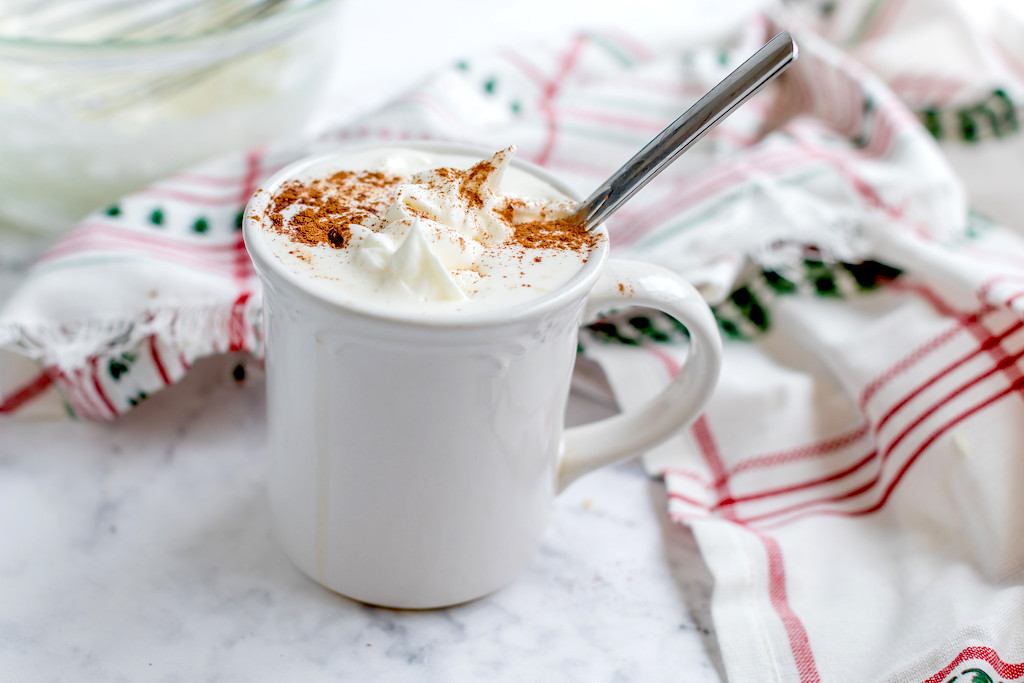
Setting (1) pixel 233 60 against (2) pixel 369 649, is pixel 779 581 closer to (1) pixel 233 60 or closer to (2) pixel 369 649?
(2) pixel 369 649

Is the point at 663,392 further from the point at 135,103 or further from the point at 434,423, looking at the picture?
the point at 135,103

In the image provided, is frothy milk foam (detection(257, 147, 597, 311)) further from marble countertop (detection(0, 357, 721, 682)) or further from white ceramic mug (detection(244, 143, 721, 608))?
marble countertop (detection(0, 357, 721, 682))

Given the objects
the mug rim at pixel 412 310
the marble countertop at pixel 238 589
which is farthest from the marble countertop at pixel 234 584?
the mug rim at pixel 412 310

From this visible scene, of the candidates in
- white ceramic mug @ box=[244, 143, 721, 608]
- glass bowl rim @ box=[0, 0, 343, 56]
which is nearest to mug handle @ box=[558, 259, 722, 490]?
white ceramic mug @ box=[244, 143, 721, 608]

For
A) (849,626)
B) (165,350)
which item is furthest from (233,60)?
(849,626)

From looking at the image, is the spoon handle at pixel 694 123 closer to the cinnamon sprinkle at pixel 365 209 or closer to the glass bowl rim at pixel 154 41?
the cinnamon sprinkle at pixel 365 209

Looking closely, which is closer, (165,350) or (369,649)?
(369,649)
